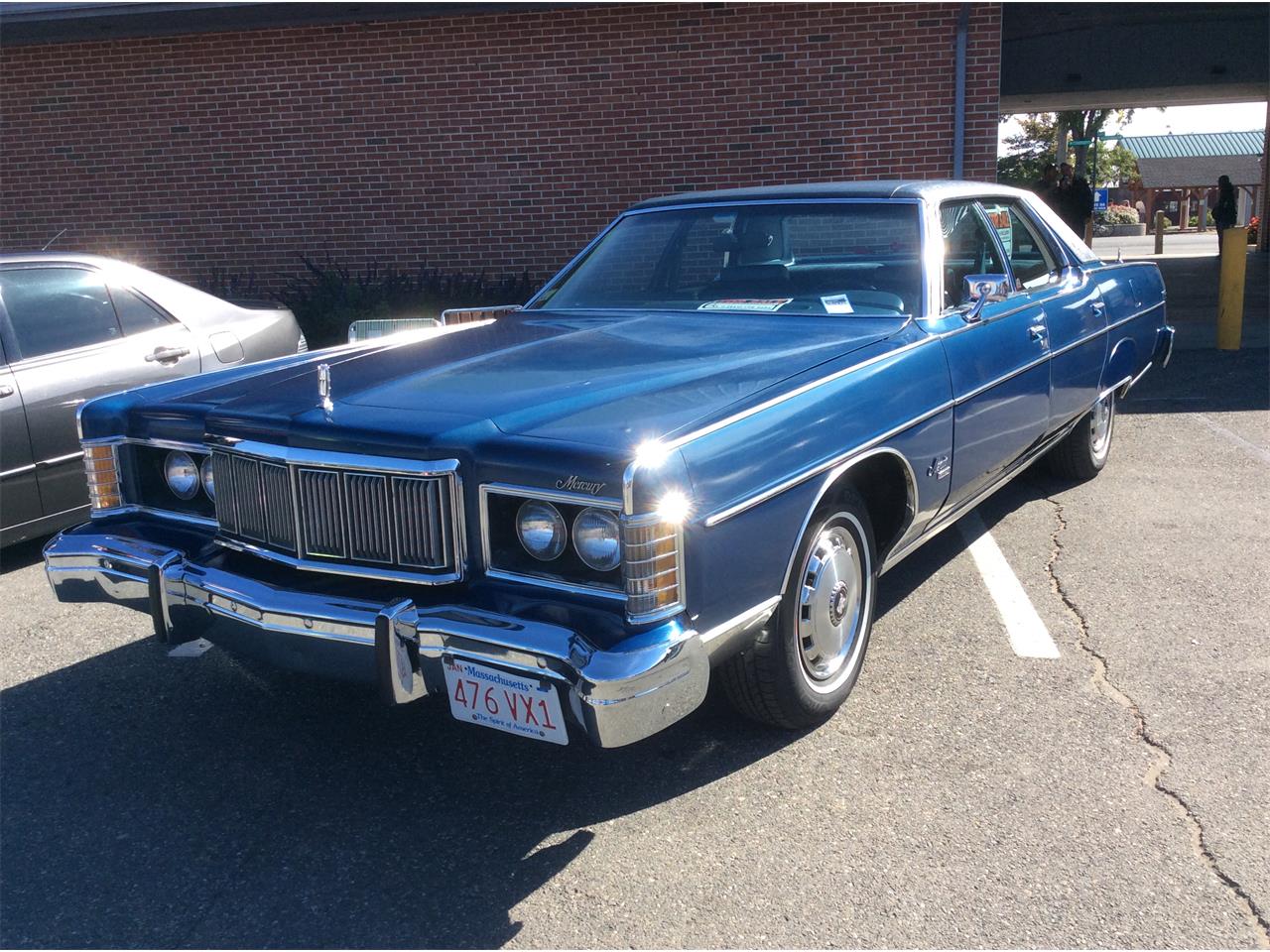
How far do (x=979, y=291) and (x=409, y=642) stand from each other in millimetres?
2383

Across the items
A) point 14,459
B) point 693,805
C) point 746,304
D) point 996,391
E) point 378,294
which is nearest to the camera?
point 693,805

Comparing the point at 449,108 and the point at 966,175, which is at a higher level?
the point at 449,108

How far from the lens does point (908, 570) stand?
493 centimetres

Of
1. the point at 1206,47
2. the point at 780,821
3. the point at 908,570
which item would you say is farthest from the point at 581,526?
the point at 1206,47

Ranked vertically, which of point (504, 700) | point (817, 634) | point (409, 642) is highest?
point (409, 642)

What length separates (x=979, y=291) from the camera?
13.1ft

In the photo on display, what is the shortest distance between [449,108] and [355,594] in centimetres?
837

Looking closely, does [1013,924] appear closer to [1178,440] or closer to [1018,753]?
[1018,753]

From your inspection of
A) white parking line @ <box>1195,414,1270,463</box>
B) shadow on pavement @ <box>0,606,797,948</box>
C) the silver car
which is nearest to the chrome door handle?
the silver car

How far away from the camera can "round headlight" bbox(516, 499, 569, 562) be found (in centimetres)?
273

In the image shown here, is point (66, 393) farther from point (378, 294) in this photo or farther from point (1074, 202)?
point (1074, 202)

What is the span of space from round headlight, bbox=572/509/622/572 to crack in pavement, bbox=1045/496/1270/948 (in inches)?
62.2

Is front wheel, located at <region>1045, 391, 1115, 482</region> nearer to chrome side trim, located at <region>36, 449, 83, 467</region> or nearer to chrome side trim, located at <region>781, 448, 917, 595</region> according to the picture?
chrome side trim, located at <region>781, 448, 917, 595</region>

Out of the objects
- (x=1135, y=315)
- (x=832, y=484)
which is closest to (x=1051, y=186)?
(x=1135, y=315)
